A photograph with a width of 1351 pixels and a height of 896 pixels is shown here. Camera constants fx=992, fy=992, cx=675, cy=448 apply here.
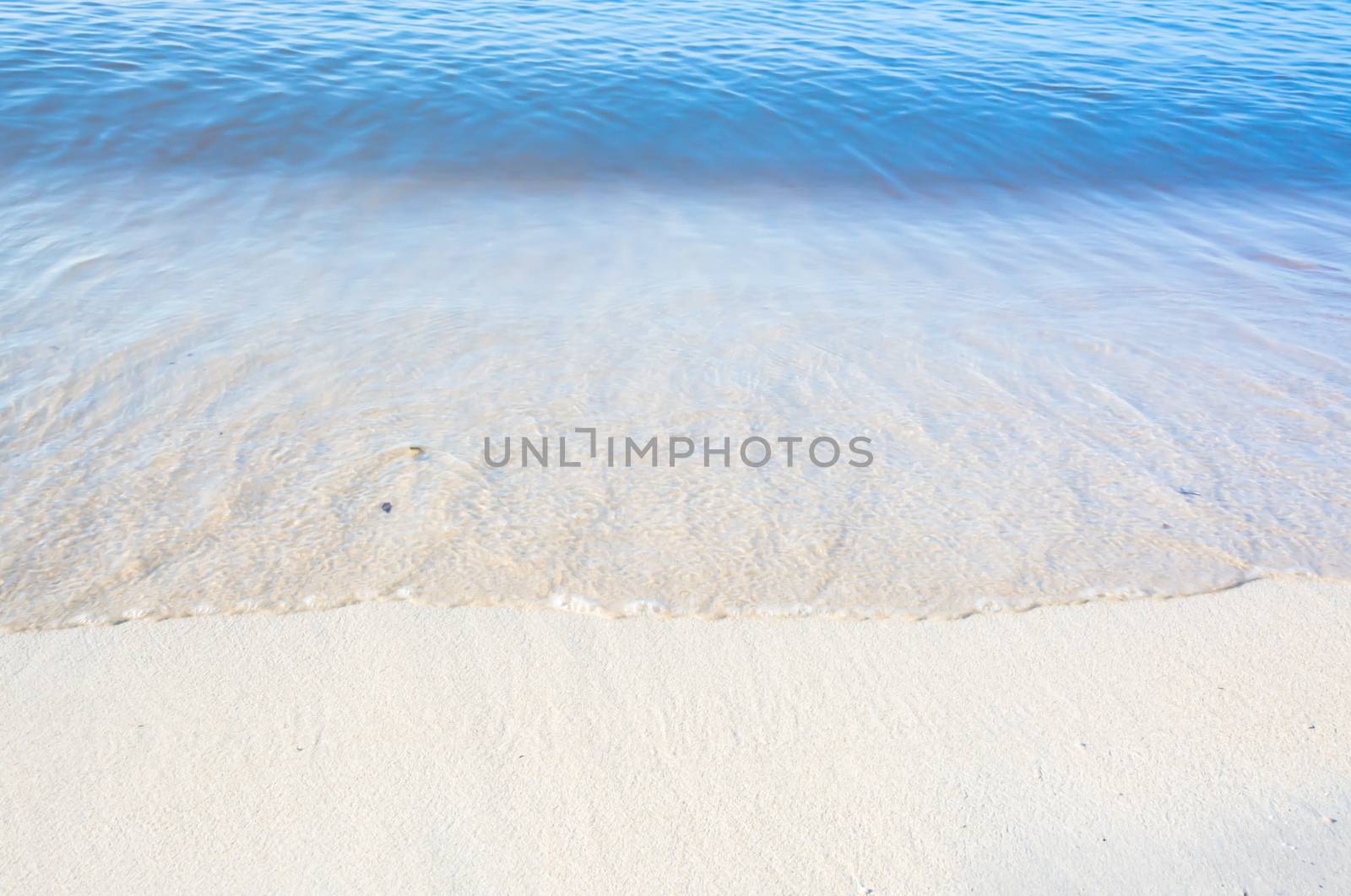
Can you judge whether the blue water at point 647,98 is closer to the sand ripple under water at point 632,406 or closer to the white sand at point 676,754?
the sand ripple under water at point 632,406

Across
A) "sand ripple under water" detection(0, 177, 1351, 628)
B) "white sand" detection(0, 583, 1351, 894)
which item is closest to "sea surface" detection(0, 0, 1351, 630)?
"sand ripple under water" detection(0, 177, 1351, 628)

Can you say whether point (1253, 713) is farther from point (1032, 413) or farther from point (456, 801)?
point (456, 801)

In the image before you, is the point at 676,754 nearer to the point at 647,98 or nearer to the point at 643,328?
the point at 643,328

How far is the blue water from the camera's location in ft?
23.7

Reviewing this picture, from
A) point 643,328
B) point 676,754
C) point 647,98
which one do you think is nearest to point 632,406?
point 643,328

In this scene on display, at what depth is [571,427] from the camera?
371 centimetres

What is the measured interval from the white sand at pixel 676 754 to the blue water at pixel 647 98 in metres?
5.00

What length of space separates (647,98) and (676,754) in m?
7.18

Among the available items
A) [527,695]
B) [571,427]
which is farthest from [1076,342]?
[527,695]

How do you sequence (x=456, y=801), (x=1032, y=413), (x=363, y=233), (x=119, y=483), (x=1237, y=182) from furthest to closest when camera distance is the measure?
(x=1237, y=182), (x=363, y=233), (x=1032, y=413), (x=119, y=483), (x=456, y=801)

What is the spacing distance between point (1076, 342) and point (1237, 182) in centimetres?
433

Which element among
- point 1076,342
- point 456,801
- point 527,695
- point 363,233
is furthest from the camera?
point 363,233

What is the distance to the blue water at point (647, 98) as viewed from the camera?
7.22 meters

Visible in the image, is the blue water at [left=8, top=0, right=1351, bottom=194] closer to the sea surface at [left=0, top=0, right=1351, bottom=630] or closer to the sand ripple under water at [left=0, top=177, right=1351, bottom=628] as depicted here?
the sea surface at [left=0, top=0, right=1351, bottom=630]
